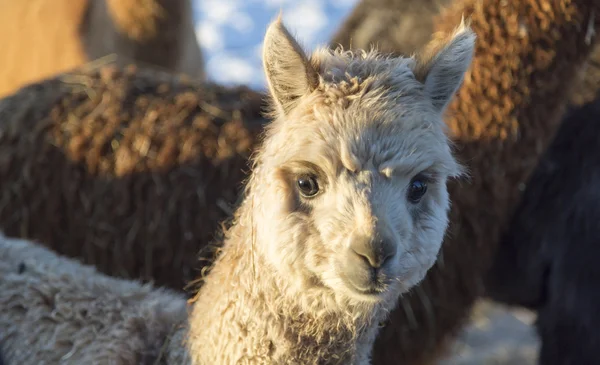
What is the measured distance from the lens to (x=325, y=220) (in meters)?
1.92

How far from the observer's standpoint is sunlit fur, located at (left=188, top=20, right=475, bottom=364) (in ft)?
6.31

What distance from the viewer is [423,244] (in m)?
2.01

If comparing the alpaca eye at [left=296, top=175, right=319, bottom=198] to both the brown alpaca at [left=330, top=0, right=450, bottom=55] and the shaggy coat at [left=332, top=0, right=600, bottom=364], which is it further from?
the brown alpaca at [left=330, top=0, right=450, bottom=55]

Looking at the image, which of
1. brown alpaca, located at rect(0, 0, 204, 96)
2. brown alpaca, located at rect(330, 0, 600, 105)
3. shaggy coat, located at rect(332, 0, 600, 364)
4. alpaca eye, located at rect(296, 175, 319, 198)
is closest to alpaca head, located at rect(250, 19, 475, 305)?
alpaca eye, located at rect(296, 175, 319, 198)

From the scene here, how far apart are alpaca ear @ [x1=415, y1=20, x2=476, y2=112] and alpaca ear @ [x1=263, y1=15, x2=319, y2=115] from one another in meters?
0.32

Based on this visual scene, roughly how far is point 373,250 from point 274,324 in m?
0.43

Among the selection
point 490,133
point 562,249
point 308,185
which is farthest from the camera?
point 490,133

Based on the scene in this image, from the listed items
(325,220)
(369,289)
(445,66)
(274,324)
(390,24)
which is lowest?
(274,324)

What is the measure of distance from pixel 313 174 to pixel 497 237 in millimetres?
1839

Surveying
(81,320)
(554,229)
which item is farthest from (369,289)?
(554,229)

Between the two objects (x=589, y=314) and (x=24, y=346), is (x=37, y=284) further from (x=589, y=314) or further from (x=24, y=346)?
(x=589, y=314)

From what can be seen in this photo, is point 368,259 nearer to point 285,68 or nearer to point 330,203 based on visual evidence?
point 330,203

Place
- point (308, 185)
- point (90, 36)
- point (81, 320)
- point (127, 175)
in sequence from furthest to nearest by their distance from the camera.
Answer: point (90, 36), point (127, 175), point (81, 320), point (308, 185)

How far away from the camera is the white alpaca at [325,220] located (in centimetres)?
191
